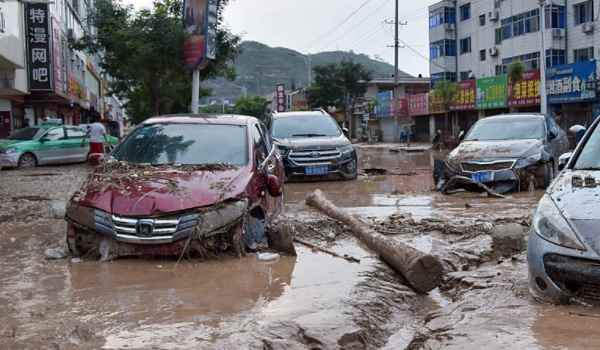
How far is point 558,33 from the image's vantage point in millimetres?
40469

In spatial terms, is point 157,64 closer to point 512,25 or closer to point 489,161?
point 489,161

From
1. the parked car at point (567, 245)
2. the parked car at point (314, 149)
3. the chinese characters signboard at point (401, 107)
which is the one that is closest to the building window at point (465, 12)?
the chinese characters signboard at point (401, 107)

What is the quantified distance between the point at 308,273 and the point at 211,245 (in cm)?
91

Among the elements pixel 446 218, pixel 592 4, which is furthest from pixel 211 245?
pixel 592 4

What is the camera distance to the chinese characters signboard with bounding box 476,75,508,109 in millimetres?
39031

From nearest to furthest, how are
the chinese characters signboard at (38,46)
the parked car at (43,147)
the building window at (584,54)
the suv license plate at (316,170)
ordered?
the suv license plate at (316,170) < the parked car at (43,147) < the chinese characters signboard at (38,46) < the building window at (584,54)

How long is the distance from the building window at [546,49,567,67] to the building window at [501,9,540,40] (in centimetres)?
185

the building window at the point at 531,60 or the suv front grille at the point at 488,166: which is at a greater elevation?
the building window at the point at 531,60

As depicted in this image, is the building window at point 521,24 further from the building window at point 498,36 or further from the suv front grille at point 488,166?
the suv front grille at point 488,166

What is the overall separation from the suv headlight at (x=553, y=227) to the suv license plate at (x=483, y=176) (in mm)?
6927

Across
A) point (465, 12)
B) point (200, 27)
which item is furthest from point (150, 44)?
point (465, 12)

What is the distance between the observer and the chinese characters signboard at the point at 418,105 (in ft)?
169

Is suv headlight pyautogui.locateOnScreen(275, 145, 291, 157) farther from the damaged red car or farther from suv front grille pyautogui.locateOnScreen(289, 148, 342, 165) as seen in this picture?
the damaged red car

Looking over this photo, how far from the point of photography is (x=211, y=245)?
19.6ft
